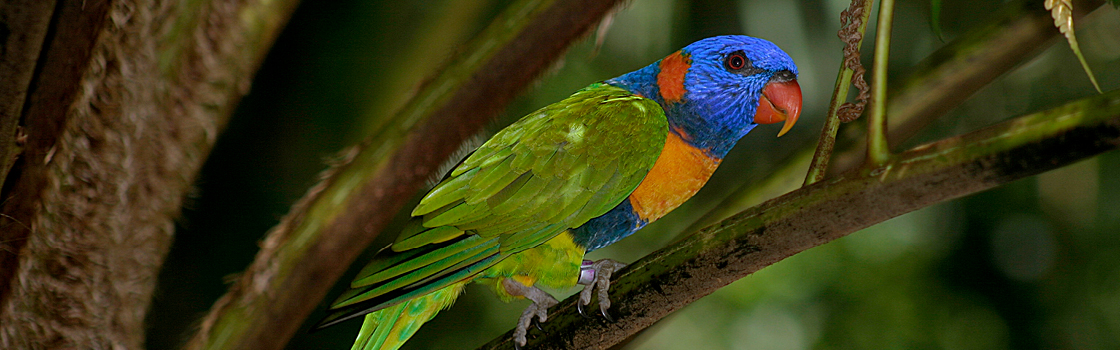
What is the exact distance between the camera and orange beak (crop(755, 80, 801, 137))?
111 centimetres

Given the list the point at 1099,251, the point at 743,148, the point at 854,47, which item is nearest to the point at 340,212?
the point at 854,47

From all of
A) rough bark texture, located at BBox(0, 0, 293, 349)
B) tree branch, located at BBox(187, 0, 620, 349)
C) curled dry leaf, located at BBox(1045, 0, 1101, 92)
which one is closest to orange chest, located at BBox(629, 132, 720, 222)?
tree branch, located at BBox(187, 0, 620, 349)

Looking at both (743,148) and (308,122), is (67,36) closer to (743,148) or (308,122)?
(308,122)

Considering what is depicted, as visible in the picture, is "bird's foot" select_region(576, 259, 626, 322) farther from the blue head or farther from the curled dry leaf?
the curled dry leaf

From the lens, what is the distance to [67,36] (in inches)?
54.8

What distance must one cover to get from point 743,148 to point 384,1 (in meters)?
1.12

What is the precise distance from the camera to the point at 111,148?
4.73ft

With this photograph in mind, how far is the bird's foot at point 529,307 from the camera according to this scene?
1072 millimetres

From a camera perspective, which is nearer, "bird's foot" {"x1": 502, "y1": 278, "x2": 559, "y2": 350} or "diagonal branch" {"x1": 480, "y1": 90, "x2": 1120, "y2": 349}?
"diagonal branch" {"x1": 480, "y1": 90, "x2": 1120, "y2": 349}

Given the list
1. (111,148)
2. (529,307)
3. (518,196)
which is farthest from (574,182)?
(111,148)

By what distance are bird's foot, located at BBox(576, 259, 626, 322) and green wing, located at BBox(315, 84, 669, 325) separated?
10 centimetres

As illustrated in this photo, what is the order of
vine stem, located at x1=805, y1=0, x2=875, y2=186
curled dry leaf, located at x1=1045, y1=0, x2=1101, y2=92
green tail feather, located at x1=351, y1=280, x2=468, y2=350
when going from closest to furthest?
curled dry leaf, located at x1=1045, y1=0, x2=1101, y2=92 < vine stem, located at x1=805, y1=0, x2=875, y2=186 < green tail feather, located at x1=351, y1=280, x2=468, y2=350

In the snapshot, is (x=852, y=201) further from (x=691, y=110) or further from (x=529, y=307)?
(x=529, y=307)

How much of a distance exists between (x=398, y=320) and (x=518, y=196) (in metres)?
0.39
